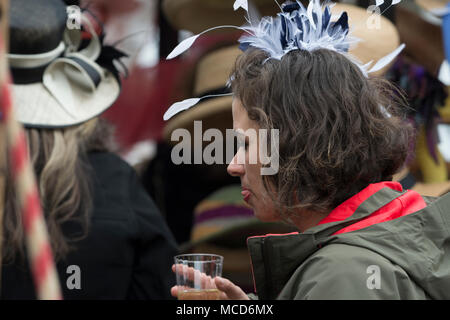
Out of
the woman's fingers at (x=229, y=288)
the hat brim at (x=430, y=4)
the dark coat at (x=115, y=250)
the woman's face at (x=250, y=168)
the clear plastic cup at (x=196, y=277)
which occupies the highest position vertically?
the hat brim at (x=430, y=4)

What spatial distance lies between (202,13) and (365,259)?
7.72 ft

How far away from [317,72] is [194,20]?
78.7 inches

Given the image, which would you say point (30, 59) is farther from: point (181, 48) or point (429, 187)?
point (429, 187)

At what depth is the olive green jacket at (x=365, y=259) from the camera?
1162 millimetres

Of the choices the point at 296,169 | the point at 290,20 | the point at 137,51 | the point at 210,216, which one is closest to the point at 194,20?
the point at 137,51

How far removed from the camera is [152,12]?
4.00 meters

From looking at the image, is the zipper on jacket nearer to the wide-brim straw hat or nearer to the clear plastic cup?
the clear plastic cup

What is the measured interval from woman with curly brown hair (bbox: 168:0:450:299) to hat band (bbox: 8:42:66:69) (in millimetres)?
980

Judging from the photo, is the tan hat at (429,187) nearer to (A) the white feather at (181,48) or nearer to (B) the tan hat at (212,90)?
(B) the tan hat at (212,90)

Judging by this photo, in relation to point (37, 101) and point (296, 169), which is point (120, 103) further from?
point (296, 169)

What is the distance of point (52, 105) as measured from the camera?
90.7 inches

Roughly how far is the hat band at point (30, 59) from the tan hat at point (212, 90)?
2.91ft

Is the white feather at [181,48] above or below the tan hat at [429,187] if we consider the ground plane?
above

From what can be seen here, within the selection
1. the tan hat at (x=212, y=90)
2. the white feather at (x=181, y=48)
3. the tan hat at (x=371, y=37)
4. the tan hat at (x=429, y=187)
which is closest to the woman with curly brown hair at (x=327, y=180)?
the white feather at (x=181, y=48)
